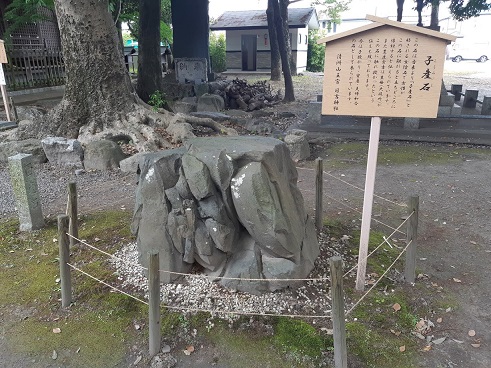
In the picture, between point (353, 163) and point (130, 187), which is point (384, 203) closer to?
point (353, 163)

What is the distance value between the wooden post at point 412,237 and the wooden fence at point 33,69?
15282mm

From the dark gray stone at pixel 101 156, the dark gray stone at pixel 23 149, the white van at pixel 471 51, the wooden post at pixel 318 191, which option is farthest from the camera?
the white van at pixel 471 51

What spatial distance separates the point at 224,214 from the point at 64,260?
148cm

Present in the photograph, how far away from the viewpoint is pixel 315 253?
13.2 feet

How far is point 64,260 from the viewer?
11.4ft

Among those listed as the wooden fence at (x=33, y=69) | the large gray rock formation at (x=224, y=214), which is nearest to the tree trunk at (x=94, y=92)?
the large gray rock formation at (x=224, y=214)

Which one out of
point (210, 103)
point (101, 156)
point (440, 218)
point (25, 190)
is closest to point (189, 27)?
point (210, 103)

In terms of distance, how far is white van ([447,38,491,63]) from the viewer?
3975 cm

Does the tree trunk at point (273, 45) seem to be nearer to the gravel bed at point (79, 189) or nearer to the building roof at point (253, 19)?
the building roof at point (253, 19)

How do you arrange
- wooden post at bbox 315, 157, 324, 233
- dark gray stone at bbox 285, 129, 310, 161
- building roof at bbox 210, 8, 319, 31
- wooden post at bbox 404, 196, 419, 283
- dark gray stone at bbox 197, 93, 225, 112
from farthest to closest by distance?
building roof at bbox 210, 8, 319, 31, dark gray stone at bbox 197, 93, 225, 112, dark gray stone at bbox 285, 129, 310, 161, wooden post at bbox 315, 157, 324, 233, wooden post at bbox 404, 196, 419, 283

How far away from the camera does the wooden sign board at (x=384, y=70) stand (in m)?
3.04

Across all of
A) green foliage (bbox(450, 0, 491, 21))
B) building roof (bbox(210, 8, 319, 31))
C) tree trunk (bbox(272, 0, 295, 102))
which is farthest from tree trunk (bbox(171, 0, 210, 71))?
building roof (bbox(210, 8, 319, 31))

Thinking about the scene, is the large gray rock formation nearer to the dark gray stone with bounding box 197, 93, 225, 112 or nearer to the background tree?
the dark gray stone with bounding box 197, 93, 225, 112

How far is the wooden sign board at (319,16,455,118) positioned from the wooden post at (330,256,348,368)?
4.43 ft
